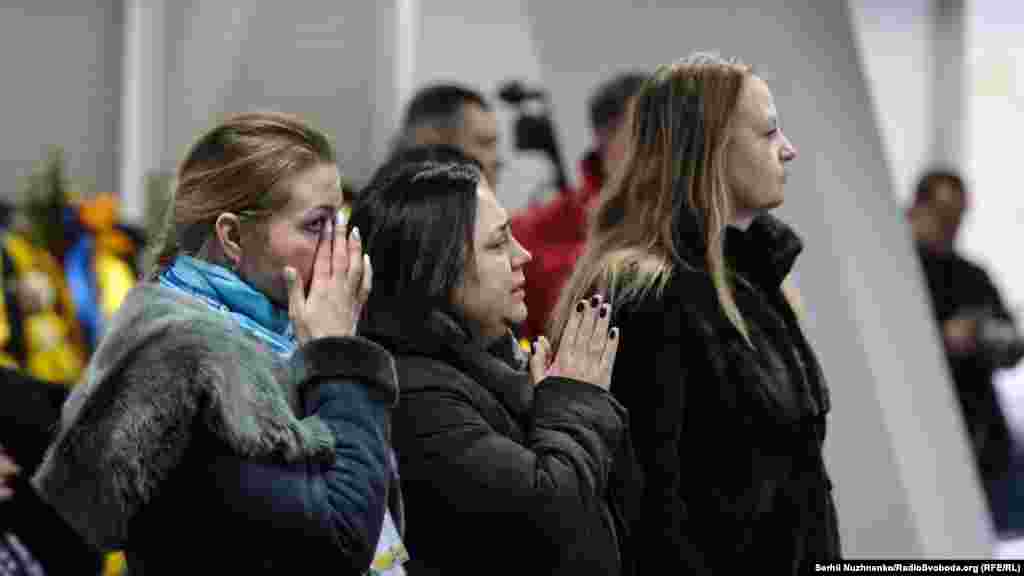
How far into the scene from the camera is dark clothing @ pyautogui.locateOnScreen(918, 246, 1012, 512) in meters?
6.66

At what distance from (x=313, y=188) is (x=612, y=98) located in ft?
7.65

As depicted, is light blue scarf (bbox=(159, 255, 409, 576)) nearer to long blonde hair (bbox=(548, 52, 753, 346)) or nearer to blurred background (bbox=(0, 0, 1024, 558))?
long blonde hair (bbox=(548, 52, 753, 346))

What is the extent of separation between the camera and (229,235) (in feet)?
8.80

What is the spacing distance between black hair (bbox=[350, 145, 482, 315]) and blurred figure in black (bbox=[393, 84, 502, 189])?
1.89 meters

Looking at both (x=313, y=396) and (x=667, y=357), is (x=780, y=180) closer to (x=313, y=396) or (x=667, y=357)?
(x=667, y=357)

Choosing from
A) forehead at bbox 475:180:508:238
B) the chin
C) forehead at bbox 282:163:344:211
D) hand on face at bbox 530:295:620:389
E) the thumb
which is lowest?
the thumb

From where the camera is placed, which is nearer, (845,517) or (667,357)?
(667,357)

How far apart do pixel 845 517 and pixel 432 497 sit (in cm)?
225

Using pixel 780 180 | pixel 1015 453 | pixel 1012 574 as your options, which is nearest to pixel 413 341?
pixel 780 180

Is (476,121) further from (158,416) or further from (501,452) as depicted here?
(158,416)

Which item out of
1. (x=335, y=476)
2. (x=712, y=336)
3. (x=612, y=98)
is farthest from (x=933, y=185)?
(x=335, y=476)

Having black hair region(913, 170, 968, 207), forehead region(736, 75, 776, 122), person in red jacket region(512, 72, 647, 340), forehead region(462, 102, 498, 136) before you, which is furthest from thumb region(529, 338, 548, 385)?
black hair region(913, 170, 968, 207)

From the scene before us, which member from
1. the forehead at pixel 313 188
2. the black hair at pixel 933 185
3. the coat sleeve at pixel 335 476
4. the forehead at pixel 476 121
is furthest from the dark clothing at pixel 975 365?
the coat sleeve at pixel 335 476

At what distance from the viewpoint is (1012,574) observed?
11.4 ft
